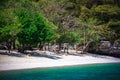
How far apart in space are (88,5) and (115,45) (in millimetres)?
6979

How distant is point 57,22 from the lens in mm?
39812

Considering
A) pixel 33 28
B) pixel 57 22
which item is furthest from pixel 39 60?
pixel 57 22

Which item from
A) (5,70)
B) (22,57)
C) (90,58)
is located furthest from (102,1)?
(5,70)

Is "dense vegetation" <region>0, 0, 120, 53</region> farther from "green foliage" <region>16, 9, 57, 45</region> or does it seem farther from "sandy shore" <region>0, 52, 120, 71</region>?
"sandy shore" <region>0, 52, 120, 71</region>

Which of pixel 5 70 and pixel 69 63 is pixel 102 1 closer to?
pixel 69 63

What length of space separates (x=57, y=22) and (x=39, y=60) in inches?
358

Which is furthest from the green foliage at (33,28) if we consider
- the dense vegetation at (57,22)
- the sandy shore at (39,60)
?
the sandy shore at (39,60)

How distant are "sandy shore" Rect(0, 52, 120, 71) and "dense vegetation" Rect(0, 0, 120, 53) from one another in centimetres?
189

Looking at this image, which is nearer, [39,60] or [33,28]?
[39,60]

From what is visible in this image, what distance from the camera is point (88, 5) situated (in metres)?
48.5

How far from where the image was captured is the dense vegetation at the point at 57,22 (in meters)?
32.8

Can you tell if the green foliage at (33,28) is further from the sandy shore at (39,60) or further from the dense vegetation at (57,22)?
the sandy shore at (39,60)

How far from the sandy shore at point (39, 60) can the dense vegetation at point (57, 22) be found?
1.89 m

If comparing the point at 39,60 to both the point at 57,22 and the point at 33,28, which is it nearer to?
the point at 33,28
